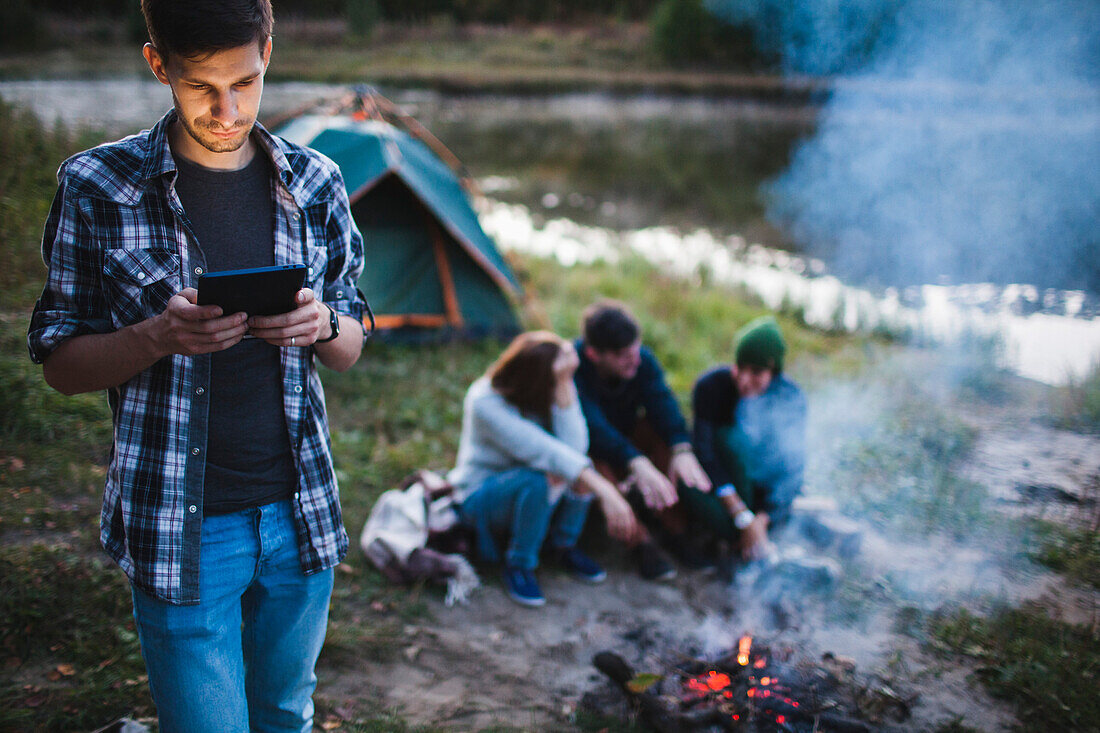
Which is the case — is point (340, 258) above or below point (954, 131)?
below

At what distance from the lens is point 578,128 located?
21.8 metres

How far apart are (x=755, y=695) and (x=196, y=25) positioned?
2.52 meters

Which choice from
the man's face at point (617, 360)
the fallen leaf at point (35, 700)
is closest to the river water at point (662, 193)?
the man's face at point (617, 360)

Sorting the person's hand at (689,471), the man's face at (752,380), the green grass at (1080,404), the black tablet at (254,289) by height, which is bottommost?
the person's hand at (689,471)

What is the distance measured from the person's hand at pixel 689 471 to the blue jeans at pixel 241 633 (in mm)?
2323

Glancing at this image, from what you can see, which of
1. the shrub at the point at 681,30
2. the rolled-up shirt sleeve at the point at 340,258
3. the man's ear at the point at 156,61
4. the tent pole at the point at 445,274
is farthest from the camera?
the shrub at the point at 681,30

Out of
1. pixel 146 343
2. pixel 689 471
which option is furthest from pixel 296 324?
pixel 689 471

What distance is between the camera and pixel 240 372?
1.41 metres

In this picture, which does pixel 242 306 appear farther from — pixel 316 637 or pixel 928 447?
pixel 928 447

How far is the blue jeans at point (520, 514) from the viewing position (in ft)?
10.8

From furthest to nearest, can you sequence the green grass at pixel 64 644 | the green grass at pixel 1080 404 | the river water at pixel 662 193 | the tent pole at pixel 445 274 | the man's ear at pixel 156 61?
the river water at pixel 662 193 → the tent pole at pixel 445 274 → the green grass at pixel 1080 404 → the green grass at pixel 64 644 → the man's ear at pixel 156 61

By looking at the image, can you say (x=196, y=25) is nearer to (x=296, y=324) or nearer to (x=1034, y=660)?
(x=296, y=324)

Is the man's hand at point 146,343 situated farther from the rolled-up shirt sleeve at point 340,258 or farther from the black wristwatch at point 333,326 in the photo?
the rolled-up shirt sleeve at point 340,258

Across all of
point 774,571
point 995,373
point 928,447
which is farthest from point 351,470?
point 995,373
